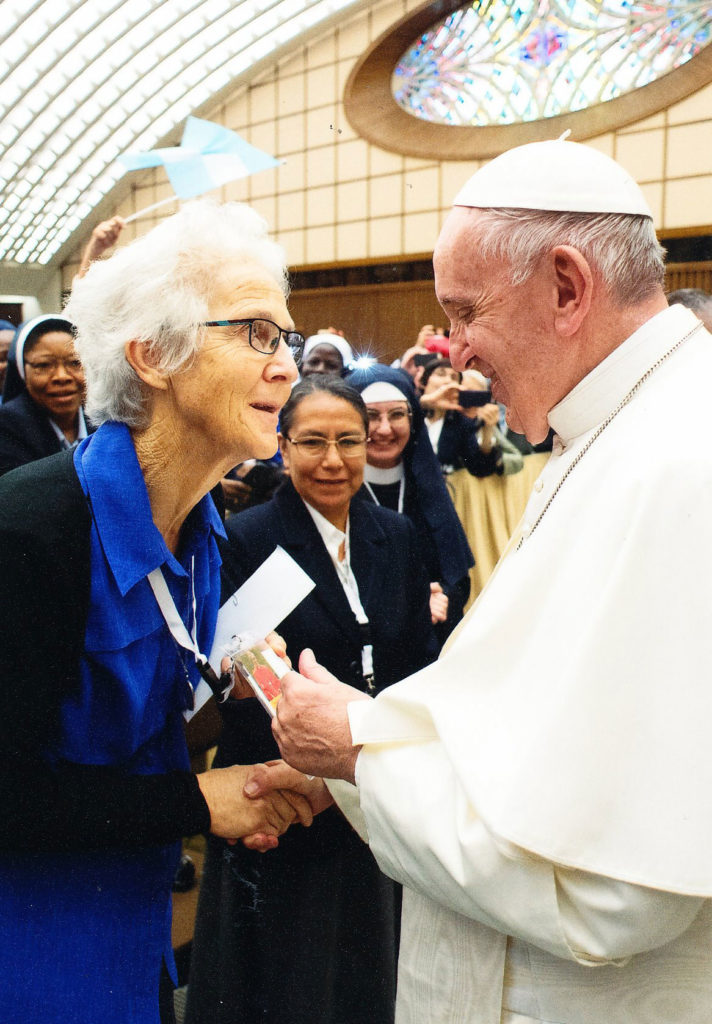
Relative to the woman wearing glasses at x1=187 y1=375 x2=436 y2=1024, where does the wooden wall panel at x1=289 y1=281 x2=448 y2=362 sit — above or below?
above

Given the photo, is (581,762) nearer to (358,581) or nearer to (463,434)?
(358,581)

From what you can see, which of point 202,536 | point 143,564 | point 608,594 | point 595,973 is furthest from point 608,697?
point 202,536

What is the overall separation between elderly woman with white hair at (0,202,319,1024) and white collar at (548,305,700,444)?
0.52m

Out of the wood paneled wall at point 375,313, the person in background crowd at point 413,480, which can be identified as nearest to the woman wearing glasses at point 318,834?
the person in background crowd at point 413,480

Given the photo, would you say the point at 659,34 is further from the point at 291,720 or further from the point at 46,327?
the point at 291,720

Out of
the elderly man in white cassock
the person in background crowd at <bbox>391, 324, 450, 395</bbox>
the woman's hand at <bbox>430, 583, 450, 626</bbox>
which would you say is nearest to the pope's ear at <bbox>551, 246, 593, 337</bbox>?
the elderly man in white cassock

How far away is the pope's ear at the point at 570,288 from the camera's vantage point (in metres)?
1.25

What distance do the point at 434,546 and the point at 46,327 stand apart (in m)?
1.85

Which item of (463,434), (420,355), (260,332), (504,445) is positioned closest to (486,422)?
(463,434)

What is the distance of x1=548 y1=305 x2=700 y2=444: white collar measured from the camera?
1253mm

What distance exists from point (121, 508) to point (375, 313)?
11044 mm

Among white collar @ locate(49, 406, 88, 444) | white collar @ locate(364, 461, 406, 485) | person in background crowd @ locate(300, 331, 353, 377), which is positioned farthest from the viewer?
person in background crowd @ locate(300, 331, 353, 377)

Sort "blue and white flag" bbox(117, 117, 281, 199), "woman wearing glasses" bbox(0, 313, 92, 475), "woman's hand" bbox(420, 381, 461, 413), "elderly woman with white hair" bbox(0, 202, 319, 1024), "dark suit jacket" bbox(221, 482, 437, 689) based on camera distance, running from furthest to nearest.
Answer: "woman's hand" bbox(420, 381, 461, 413) < "woman wearing glasses" bbox(0, 313, 92, 475) < "blue and white flag" bbox(117, 117, 281, 199) < "dark suit jacket" bbox(221, 482, 437, 689) < "elderly woman with white hair" bbox(0, 202, 319, 1024)

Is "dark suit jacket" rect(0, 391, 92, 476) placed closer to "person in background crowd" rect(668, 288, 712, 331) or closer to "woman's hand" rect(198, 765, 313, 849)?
"woman's hand" rect(198, 765, 313, 849)
